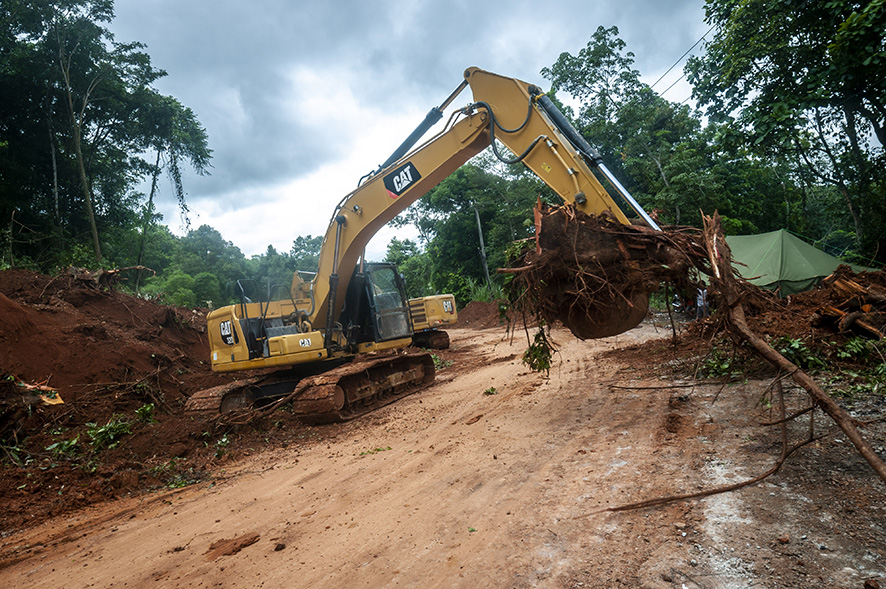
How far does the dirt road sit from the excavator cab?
3157 millimetres

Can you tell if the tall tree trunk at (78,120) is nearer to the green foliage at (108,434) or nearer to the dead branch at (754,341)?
the green foliage at (108,434)

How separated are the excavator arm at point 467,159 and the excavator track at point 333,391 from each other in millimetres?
1122

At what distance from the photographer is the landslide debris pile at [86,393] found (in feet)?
16.8

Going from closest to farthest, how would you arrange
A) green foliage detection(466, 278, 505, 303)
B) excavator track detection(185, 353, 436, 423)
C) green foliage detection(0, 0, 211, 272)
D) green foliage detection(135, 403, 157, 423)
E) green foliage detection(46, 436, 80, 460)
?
green foliage detection(46, 436, 80, 460) → excavator track detection(185, 353, 436, 423) → green foliage detection(135, 403, 157, 423) → green foliage detection(0, 0, 211, 272) → green foliage detection(466, 278, 505, 303)

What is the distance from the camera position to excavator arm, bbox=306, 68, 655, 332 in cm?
503

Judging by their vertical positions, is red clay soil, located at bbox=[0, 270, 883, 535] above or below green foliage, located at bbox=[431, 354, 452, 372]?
above

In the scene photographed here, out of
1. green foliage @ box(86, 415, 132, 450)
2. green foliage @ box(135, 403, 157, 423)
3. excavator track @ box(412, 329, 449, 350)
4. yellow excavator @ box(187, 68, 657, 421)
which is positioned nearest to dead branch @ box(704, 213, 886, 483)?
yellow excavator @ box(187, 68, 657, 421)

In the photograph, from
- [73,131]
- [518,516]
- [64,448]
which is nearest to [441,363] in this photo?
[64,448]

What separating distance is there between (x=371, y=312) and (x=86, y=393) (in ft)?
15.1

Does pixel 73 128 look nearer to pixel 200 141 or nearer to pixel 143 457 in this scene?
pixel 200 141

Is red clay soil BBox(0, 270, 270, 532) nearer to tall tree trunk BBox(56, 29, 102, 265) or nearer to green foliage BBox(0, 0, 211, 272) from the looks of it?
green foliage BBox(0, 0, 211, 272)

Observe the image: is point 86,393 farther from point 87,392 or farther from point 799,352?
point 799,352

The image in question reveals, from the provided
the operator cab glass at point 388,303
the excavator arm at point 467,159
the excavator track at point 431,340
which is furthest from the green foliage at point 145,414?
the excavator track at point 431,340

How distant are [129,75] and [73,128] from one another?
339cm
